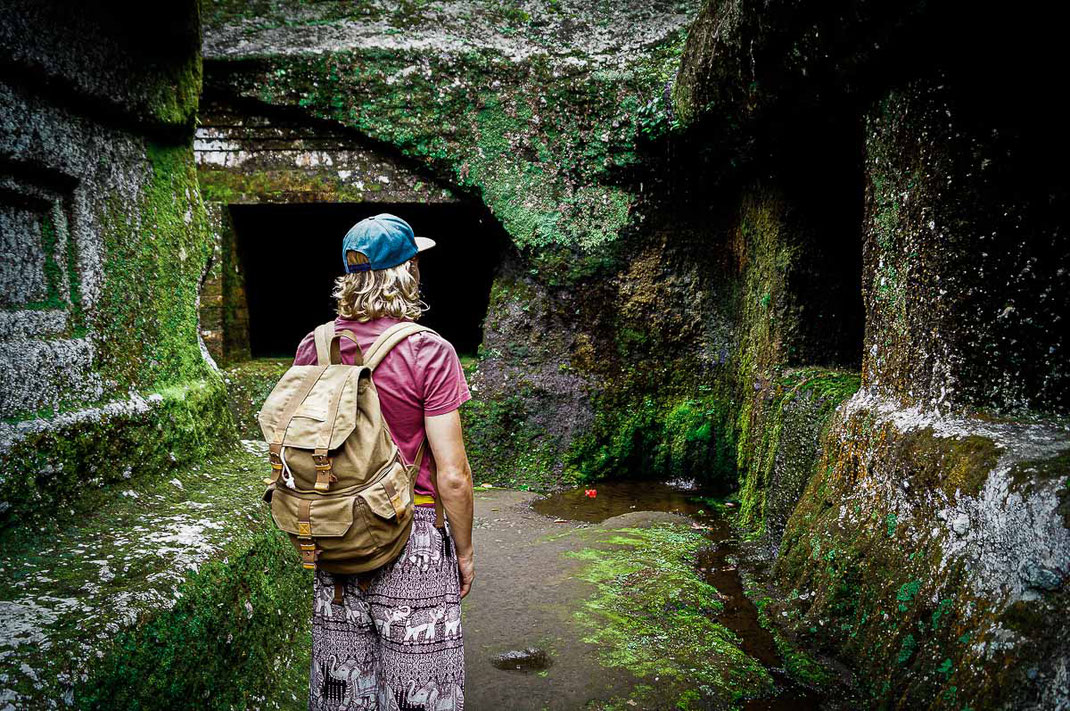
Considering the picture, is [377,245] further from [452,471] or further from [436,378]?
[452,471]

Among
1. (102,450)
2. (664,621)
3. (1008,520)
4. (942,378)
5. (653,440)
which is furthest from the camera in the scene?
(653,440)

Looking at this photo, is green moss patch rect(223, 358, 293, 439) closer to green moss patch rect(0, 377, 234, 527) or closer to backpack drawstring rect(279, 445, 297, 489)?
green moss patch rect(0, 377, 234, 527)

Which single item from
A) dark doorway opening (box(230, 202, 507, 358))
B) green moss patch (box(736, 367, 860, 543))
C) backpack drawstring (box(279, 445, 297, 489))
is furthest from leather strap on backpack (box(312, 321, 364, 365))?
dark doorway opening (box(230, 202, 507, 358))

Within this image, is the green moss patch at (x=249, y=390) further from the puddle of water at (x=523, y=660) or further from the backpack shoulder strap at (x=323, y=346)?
the backpack shoulder strap at (x=323, y=346)

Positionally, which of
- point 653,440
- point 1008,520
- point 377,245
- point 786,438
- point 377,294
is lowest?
point 653,440

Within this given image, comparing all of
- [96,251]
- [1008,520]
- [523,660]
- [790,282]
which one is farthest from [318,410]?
[790,282]

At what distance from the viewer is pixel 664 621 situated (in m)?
3.09

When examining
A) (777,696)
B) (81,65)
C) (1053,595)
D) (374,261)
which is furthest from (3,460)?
(1053,595)

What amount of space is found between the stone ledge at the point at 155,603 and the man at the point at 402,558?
0.32 metres

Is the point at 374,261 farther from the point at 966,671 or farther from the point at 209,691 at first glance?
the point at 966,671

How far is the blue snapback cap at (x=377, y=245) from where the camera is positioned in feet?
5.99

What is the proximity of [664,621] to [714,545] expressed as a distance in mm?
1103

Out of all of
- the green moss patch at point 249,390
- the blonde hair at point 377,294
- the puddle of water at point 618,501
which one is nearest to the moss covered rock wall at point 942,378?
the puddle of water at point 618,501

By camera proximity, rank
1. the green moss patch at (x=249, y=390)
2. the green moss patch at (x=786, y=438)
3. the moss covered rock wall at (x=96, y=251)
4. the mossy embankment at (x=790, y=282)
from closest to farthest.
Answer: the moss covered rock wall at (x=96, y=251) < the mossy embankment at (x=790, y=282) < the green moss patch at (x=786, y=438) < the green moss patch at (x=249, y=390)
